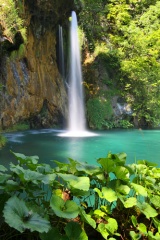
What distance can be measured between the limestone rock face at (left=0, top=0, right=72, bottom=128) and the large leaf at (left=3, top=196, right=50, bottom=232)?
872 cm

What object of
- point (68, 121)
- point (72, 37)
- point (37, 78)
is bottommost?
point (68, 121)

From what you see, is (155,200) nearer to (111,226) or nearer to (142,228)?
(142,228)

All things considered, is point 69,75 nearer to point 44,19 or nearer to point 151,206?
point 44,19

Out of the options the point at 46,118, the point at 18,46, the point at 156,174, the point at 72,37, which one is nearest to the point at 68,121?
the point at 46,118

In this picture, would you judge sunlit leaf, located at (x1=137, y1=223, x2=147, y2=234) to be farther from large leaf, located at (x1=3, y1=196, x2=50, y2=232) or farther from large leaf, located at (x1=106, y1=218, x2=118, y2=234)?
large leaf, located at (x1=3, y1=196, x2=50, y2=232)

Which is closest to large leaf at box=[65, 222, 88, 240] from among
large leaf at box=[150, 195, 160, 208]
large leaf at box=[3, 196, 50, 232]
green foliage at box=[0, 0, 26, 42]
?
large leaf at box=[3, 196, 50, 232]

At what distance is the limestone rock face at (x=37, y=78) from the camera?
10781 millimetres

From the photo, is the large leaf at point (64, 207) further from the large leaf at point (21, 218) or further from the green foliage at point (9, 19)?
the green foliage at point (9, 19)

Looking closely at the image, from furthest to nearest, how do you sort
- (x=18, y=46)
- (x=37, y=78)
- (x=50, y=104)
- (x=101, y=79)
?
(x=101, y=79) < (x=50, y=104) < (x=37, y=78) < (x=18, y=46)

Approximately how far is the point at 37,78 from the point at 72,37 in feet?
10.9

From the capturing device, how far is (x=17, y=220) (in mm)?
1155

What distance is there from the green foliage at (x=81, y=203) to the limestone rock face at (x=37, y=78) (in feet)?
27.5

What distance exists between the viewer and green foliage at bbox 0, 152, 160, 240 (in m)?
1.31

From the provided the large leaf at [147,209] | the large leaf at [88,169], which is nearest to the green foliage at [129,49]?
the large leaf at [88,169]
